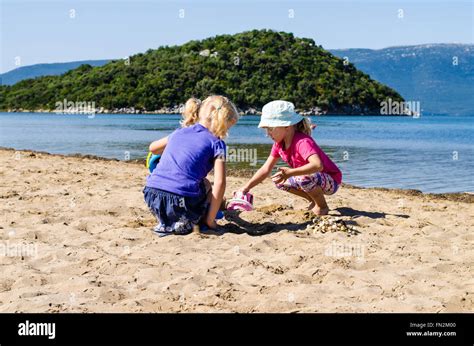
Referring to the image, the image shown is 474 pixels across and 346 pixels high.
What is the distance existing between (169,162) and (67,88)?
103 meters

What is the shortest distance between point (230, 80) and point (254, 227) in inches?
3533

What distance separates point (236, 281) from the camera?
4598 millimetres

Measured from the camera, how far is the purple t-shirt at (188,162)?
5855mm

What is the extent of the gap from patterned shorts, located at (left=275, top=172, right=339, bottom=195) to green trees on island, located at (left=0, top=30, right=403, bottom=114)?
81.6 meters

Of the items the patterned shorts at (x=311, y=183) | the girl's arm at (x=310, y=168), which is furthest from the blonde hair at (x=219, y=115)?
the patterned shorts at (x=311, y=183)

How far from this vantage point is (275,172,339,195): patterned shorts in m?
6.91

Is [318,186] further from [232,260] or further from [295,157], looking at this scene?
[232,260]

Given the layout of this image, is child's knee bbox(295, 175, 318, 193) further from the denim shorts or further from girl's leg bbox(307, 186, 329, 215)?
A: the denim shorts

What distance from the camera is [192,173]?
19.3 ft

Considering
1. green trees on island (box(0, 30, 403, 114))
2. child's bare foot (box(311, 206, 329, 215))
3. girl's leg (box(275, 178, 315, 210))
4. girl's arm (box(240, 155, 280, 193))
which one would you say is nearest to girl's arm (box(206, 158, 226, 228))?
girl's arm (box(240, 155, 280, 193))
